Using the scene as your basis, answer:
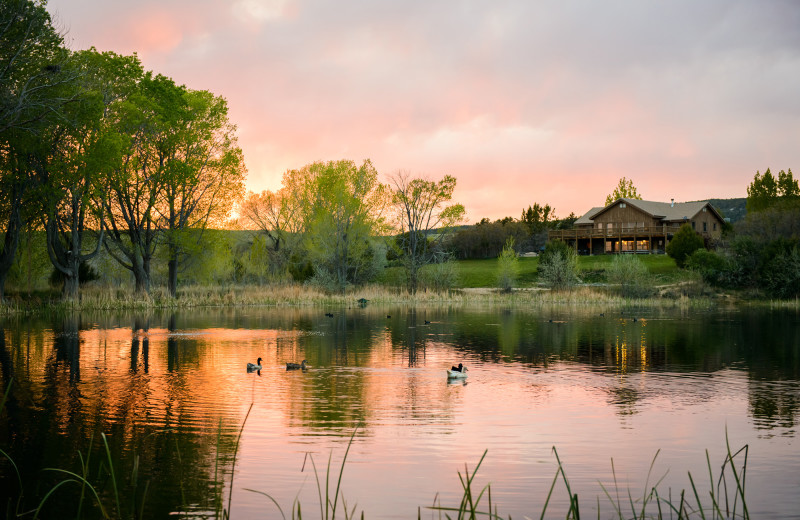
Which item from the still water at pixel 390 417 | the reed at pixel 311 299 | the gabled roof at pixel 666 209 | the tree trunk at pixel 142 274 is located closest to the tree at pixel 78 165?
the reed at pixel 311 299

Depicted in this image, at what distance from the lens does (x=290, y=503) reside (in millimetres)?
10523

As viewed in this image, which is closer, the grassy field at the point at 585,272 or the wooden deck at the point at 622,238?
the grassy field at the point at 585,272

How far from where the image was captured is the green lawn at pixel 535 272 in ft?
264

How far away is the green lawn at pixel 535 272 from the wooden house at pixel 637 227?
7.44 metres

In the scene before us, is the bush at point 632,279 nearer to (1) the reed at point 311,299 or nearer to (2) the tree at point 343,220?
(1) the reed at point 311,299

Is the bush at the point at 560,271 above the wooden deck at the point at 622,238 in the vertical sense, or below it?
below

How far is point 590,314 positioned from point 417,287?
21624 mm

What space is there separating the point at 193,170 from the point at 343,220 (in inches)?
757

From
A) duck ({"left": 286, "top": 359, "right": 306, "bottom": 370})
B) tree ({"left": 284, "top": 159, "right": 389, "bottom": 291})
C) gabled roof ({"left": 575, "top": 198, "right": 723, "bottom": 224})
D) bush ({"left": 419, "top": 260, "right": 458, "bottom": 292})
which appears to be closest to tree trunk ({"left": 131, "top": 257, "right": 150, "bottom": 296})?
tree ({"left": 284, "top": 159, "right": 389, "bottom": 291})

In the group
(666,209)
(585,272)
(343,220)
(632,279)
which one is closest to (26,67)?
(343,220)

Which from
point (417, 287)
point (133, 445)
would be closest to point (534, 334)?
point (133, 445)

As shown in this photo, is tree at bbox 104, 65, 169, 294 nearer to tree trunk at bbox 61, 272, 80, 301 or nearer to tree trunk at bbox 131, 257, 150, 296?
tree trunk at bbox 131, 257, 150, 296

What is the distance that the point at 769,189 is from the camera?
379 ft

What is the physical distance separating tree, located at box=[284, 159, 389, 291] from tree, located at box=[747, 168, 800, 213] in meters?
71.6
